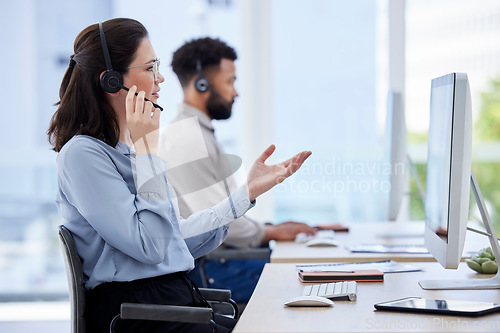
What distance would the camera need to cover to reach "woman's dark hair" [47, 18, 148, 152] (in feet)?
6.05

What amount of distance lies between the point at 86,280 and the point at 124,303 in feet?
0.65

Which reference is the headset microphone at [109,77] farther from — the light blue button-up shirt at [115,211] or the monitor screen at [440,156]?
the monitor screen at [440,156]

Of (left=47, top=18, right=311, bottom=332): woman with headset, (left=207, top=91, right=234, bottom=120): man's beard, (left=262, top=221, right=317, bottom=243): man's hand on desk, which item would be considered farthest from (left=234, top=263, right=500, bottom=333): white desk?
(left=207, top=91, right=234, bottom=120): man's beard

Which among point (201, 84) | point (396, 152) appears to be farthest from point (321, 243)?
point (201, 84)

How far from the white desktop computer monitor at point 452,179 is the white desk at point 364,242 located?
54cm

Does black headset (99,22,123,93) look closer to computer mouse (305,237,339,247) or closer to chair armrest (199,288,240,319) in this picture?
chair armrest (199,288,240,319)

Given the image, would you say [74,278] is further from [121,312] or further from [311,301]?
[311,301]

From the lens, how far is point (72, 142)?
1.75m

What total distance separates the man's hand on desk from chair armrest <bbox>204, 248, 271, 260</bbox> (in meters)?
0.22

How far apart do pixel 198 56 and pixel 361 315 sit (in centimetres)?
221

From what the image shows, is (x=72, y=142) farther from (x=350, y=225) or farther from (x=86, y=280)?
(x=350, y=225)

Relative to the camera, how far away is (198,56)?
134 inches

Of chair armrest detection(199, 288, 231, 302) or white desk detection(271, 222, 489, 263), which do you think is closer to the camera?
chair armrest detection(199, 288, 231, 302)

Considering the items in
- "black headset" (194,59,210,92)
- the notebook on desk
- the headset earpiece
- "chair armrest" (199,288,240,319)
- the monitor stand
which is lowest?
"chair armrest" (199,288,240,319)
